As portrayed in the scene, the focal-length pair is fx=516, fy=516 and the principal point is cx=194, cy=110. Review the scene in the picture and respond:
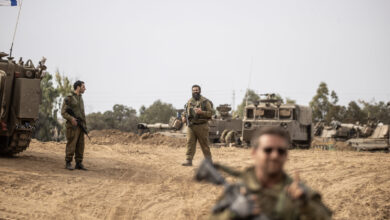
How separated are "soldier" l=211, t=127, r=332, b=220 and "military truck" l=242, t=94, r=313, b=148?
63.1 feet

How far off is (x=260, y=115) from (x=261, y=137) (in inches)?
800

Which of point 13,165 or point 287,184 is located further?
point 13,165

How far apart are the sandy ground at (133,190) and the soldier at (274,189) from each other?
457 centimetres

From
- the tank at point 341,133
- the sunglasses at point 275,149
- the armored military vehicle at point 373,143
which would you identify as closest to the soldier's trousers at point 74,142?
the sunglasses at point 275,149

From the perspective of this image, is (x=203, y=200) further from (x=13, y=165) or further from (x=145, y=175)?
(x=13, y=165)

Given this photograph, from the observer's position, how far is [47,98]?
128ft

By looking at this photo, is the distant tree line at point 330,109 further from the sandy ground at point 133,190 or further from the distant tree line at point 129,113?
the sandy ground at point 133,190

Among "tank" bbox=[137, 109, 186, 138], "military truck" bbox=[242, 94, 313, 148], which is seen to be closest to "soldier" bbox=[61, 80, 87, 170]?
"military truck" bbox=[242, 94, 313, 148]

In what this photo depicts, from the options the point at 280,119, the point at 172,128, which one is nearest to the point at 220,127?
the point at 172,128

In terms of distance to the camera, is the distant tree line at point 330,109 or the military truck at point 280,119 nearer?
the military truck at point 280,119

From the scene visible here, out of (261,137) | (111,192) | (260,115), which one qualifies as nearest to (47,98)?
(260,115)

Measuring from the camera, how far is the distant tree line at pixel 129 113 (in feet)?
120

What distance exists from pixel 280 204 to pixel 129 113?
171ft

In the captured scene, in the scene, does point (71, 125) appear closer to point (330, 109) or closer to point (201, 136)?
point (201, 136)
